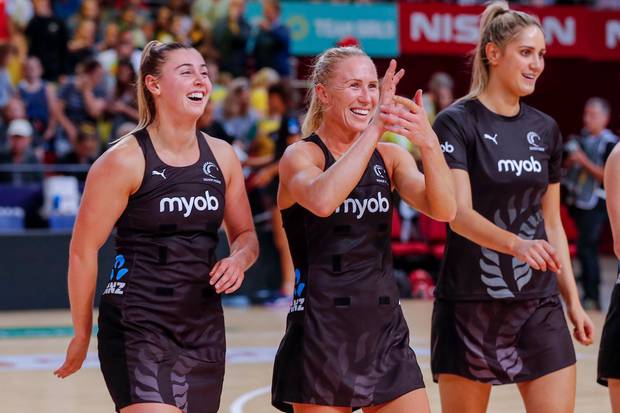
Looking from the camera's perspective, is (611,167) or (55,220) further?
(55,220)

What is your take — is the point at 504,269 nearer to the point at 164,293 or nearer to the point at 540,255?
the point at 540,255

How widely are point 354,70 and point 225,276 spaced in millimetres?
831

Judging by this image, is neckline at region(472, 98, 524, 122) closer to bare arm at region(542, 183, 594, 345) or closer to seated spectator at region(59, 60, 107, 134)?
bare arm at region(542, 183, 594, 345)

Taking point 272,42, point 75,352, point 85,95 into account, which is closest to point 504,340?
point 75,352

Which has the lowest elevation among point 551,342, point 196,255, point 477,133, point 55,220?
point 55,220

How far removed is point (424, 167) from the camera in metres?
3.79

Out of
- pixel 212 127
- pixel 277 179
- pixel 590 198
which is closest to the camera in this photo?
pixel 590 198

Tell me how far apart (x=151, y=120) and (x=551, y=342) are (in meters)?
1.76

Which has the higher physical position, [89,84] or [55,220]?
[89,84]

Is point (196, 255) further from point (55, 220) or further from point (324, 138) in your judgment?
point (55, 220)

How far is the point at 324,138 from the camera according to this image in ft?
13.3

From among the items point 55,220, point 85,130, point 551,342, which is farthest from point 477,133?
point 85,130

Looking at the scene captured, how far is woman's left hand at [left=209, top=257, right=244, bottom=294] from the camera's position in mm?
3855

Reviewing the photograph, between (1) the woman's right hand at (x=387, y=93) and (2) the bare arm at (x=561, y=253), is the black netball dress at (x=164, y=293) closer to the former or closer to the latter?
(1) the woman's right hand at (x=387, y=93)
